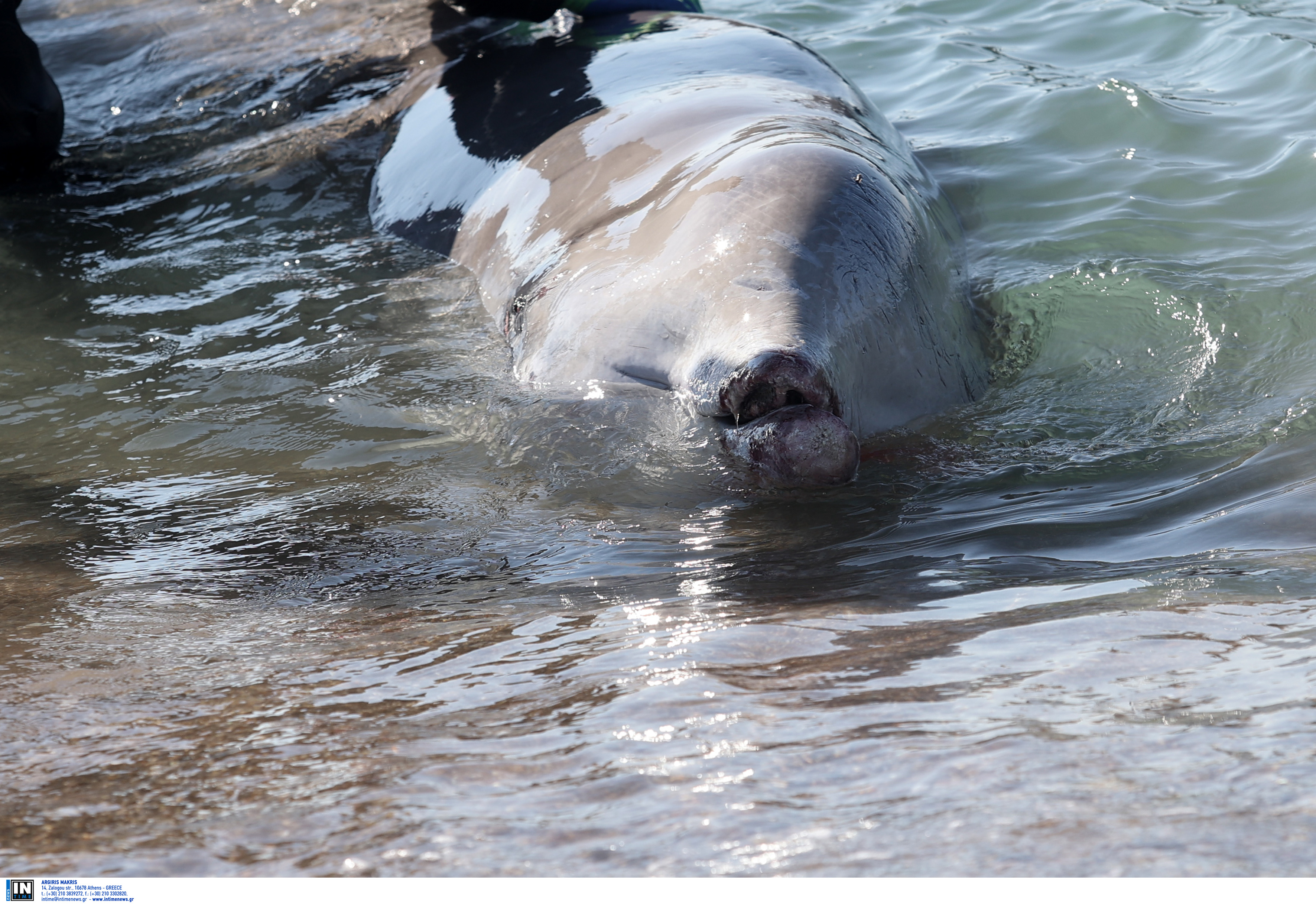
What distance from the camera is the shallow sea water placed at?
1.32 metres

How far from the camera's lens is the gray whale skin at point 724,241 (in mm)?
2666

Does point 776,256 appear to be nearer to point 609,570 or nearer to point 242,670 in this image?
point 609,570

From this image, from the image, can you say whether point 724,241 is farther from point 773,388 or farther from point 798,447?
point 798,447

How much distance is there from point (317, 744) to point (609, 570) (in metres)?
0.92

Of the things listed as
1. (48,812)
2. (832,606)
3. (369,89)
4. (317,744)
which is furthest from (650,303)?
(369,89)

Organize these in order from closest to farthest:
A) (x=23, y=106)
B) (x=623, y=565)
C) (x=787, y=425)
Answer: (x=623, y=565), (x=787, y=425), (x=23, y=106)

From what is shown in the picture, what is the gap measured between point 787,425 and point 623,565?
0.48 m

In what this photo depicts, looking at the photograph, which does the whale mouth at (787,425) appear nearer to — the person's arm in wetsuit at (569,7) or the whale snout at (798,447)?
the whale snout at (798,447)

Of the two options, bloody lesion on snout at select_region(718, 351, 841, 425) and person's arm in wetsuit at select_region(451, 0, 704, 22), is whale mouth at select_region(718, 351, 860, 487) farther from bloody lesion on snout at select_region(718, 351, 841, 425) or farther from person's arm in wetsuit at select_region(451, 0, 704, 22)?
person's arm in wetsuit at select_region(451, 0, 704, 22)

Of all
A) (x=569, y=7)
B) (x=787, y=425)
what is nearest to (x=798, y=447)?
(x=787, y=425)

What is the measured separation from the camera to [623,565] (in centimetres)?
245

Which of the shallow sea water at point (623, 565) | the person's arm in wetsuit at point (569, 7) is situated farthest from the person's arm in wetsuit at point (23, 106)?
the person's arm in wetsuit at point (569, 7)

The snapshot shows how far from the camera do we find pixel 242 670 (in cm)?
191

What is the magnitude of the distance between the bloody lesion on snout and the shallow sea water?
161 millimetres
